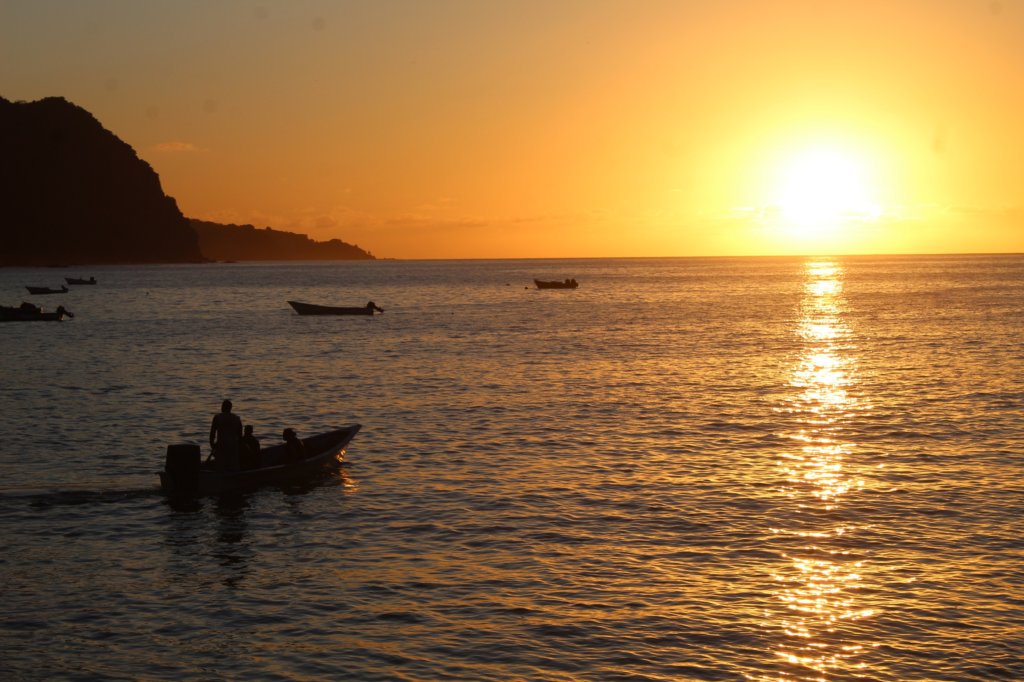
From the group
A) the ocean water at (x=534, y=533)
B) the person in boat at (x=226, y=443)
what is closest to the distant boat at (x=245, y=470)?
the person in boat at (x=226, y=443)

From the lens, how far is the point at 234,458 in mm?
25156

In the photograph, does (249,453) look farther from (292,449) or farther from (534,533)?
(534,533)

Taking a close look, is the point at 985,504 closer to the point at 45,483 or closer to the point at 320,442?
the point at 320,442

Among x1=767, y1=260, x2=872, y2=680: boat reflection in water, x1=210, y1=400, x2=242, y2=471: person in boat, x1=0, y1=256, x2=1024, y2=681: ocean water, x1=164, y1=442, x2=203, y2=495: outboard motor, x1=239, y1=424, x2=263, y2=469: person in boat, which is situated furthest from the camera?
x1=239, y1=424, x2=263, y2=469: person in boat

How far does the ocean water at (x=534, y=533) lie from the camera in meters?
14.8

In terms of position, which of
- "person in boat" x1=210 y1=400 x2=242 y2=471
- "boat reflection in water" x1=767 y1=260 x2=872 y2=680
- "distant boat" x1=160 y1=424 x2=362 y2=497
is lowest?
"boat reflection in water" x1=767 y1=260 x2=872 y2=680

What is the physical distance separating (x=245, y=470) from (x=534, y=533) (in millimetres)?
8590

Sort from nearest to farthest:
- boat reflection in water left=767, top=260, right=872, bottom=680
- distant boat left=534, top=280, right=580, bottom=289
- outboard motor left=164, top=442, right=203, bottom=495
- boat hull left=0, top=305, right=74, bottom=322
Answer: boat reflection in water left=767, top=260, right=872, bottom=680, outboard motor left=164, top=442, right=203, bottom=495, boat hull left=0, top=305, right=74, bottom=322, distant boat left=534, top=280, right=580, bottom=289

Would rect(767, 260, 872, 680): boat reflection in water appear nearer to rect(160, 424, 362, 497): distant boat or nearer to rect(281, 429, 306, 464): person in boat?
rect(160, 424, 362, 497): distant boat

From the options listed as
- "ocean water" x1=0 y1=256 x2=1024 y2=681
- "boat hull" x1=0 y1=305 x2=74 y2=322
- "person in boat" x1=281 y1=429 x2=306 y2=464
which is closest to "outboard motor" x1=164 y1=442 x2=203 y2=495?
"ocean water" x1=0 y1=256 x2=1024 y2=681

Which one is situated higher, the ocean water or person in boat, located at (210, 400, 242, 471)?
person in boat, located at (210, 400, 242, 471)

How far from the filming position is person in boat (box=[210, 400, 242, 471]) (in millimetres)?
24828

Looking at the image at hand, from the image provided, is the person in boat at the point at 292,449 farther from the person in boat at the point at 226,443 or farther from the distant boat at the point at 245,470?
the person in boat at the point at 226,443

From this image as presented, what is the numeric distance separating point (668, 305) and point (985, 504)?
11130 cm
